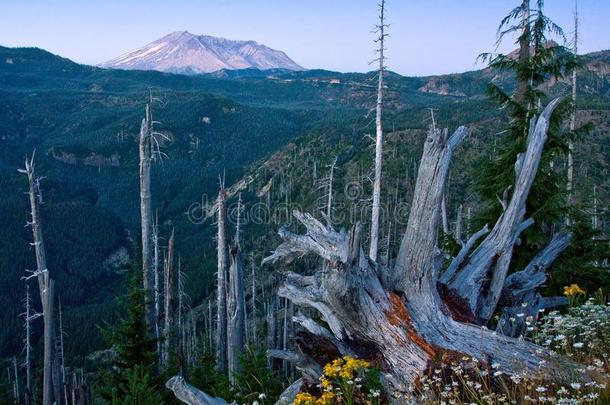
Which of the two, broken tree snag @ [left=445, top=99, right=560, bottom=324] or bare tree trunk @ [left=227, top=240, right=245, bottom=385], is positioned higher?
broken tree snag @ [left=445, top=99, right=560, bottom=324]

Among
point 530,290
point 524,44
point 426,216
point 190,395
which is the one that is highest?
point 524,44

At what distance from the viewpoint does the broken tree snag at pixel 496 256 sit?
690 centimetres

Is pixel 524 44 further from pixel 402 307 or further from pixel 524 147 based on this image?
pixel 402 307

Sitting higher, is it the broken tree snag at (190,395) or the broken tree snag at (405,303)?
the broken tree snag at (405,303)

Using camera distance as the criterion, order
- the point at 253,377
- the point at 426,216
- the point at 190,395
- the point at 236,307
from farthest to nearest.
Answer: the point at 236,307 < the point at 253,377 < the point at 426,216 < the point at 190,395

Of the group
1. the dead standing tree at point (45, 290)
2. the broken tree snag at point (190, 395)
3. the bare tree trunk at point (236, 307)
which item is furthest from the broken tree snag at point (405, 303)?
the dead standing tree at point (45, 290)

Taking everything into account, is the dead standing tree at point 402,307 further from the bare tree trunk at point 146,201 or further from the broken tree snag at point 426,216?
the bare tree trunk at point 146,201

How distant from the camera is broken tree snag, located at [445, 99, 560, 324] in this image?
22.6 ft

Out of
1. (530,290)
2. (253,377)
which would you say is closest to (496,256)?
(530,290)

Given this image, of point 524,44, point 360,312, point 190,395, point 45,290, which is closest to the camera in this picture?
point 190,395

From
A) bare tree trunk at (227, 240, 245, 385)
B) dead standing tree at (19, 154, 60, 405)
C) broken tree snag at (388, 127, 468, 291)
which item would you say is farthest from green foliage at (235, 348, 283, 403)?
dead standing tree at (19, 154, 60, 405)

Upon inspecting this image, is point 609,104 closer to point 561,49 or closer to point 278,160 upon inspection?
point 278,160

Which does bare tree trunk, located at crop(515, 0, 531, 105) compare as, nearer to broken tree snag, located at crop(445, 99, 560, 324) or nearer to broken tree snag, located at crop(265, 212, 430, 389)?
broken tree snag, located at crop(445, 99, 560, 324)

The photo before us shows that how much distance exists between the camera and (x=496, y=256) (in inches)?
289
